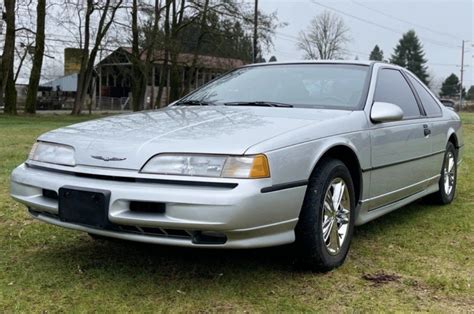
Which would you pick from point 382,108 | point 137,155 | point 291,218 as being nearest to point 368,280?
point 291,218

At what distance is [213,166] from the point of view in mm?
2900

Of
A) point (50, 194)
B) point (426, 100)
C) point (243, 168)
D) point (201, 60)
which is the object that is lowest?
point (50, 194)

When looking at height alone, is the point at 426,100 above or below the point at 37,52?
below

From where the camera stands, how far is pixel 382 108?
3.98 metres

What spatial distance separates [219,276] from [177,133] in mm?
912

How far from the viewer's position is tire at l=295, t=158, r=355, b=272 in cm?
326

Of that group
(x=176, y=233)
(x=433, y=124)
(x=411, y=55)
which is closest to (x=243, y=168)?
(x=176, y=233)

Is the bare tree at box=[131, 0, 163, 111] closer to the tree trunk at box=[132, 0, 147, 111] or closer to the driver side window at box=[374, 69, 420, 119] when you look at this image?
the tree trunk at box=[132, 0, 147, 111]

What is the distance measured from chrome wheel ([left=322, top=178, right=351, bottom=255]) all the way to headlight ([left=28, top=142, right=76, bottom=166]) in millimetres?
1537

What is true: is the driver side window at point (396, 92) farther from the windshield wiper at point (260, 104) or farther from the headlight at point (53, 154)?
the headlight at point (53, 154)

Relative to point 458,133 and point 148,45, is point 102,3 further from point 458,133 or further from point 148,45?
point 458,133

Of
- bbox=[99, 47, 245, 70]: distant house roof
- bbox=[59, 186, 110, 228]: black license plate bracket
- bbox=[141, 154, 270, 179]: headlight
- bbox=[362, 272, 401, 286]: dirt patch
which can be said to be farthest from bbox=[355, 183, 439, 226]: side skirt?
bbox=[99, 47, 245, 70]: distant house roof

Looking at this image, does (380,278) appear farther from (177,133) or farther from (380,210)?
(177,133)

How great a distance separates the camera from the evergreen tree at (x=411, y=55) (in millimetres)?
88750
